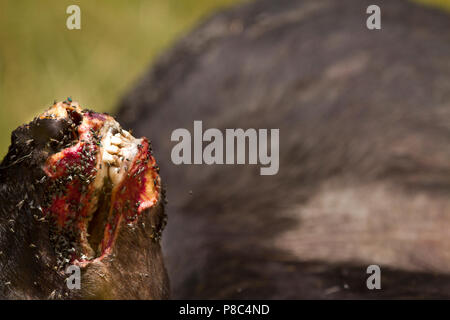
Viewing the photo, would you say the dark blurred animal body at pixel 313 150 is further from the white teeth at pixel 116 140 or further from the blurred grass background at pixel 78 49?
the blurred grass background at pixel 78 49

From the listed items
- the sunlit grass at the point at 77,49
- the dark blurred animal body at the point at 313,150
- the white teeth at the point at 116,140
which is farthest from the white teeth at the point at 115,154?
the sunlit grass at the point at 77,49

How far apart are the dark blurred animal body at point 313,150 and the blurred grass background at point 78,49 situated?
93 cm

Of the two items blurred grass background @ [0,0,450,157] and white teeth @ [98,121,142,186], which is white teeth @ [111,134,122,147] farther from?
blurred grass background @ [0,0,450,157]

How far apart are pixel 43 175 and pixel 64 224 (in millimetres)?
64

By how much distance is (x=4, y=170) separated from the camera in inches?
33.1

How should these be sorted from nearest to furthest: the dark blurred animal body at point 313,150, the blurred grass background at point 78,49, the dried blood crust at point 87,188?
the dried blood crust at point 87,188 → the dark blurred animal body at point 313,150 → the blurred grass background at point 78,49

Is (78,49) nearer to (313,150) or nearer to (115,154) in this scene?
(313,150)

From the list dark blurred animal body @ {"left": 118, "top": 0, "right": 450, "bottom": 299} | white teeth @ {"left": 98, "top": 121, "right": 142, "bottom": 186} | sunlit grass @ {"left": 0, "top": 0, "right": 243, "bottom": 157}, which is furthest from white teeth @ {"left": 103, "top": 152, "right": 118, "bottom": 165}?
sunlit grass @ {"left": 0, "top": 0, "right": 243, "bottom": 157}

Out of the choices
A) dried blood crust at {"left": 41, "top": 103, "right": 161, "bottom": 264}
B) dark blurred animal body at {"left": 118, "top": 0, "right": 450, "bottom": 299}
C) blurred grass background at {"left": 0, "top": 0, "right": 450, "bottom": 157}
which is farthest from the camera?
blurred grass background at {"left": 0, "top": 0, "right": 450, "bottom": 157}

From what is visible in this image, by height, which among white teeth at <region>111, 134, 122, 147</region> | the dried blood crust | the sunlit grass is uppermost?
the sunlit grass

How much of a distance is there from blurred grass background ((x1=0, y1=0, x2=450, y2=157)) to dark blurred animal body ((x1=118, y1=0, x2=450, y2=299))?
0.93 meters

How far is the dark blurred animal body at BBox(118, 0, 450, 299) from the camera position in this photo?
1.34 m

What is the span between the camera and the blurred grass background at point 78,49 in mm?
2986

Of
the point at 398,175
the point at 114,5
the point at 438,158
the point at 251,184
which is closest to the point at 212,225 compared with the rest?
the point at 251,184
